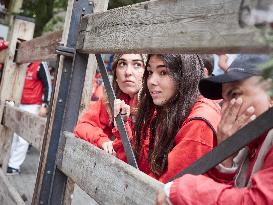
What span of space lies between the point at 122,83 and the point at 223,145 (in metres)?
1.56

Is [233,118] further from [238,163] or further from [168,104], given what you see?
[168,104]

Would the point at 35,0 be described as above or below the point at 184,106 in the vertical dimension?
above

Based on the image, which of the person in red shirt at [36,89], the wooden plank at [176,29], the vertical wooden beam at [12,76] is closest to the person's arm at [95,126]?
the wooden plank at [176,29]

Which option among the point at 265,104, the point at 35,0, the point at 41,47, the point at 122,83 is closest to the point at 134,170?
the point at 265,104

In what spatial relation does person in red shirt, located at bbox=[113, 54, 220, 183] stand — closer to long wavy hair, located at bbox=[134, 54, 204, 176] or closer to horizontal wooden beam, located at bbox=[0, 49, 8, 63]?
long wavy hair, located at bbox=[134, 54, 204, 176]

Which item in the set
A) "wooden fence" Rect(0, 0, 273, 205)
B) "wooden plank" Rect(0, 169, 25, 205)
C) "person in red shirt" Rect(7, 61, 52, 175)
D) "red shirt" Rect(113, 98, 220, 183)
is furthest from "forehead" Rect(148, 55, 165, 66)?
"person in red shirt" Rect(7, 61, 52, 175)

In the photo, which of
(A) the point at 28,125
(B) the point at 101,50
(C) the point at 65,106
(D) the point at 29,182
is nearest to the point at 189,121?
(B) the point at 101,50

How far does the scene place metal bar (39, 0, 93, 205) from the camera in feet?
8.45

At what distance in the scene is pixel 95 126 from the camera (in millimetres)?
2754

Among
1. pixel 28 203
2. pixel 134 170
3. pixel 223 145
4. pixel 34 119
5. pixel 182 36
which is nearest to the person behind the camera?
pixel 223 145

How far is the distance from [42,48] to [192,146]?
1.91 meters

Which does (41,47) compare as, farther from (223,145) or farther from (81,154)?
(223,145)

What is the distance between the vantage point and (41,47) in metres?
3.36

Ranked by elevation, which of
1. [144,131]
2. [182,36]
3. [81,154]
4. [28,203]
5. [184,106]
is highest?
[182,36]
